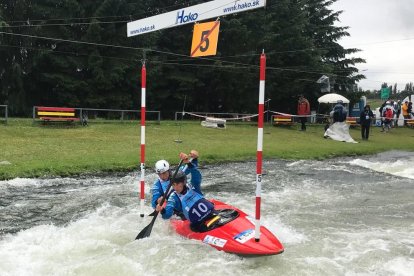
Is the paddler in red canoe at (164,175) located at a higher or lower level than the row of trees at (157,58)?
lower

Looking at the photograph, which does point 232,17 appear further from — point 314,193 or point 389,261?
point 389,261

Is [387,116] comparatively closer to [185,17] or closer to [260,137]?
[185,17]

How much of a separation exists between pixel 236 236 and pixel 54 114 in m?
Answer: 16.6

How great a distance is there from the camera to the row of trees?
28156 mm

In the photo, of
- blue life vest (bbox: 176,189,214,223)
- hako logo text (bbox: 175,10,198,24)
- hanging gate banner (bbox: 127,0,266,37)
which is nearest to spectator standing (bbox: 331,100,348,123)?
hanging gate banner (bbox: 127,0,266,37)

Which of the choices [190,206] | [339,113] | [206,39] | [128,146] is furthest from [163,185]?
[339,113]

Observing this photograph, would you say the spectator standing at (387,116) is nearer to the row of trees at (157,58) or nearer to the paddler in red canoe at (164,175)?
the row of trees at (157,58)

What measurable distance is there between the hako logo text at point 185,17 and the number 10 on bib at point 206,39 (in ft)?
0.86

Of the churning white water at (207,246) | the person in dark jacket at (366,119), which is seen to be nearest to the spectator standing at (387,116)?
the person in dark jacket at (366,119)

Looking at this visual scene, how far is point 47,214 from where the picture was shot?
8.59m

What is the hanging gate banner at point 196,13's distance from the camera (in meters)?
11.7

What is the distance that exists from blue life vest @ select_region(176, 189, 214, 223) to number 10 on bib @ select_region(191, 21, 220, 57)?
635cm

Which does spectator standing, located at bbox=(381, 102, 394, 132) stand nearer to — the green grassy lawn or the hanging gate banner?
the green grassy lawn

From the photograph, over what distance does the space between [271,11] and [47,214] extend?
3074 centimetres
